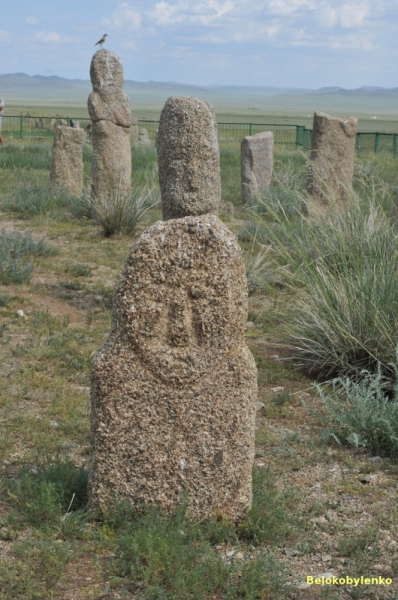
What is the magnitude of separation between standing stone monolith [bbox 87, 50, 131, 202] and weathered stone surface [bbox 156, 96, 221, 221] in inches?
160

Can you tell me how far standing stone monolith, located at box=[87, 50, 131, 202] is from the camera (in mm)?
11609

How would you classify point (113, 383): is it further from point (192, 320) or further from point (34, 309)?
point (34, 309)

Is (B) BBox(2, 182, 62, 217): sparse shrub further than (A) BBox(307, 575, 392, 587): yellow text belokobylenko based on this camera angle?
Yes

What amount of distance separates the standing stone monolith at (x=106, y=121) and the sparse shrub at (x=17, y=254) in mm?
2044

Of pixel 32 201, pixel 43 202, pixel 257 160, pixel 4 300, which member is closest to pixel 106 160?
pixel 43 202

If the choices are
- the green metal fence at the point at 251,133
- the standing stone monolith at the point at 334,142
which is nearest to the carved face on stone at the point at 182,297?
the standing stone monolith at the point at 334,142

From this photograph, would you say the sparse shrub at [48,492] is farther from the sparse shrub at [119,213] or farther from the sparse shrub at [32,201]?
the sparse shrub at [32,201]

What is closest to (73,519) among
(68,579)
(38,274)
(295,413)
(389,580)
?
(68,579)

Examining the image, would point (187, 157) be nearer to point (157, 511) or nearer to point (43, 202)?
point (157, 511)

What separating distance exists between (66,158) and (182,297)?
10695mm

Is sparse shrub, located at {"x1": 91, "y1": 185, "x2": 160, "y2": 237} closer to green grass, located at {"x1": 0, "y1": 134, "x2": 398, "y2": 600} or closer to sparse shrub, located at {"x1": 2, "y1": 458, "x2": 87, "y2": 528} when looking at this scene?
green grass, located at {"x1": 0, "y1": 134, "x2": 398, "y2": 600}

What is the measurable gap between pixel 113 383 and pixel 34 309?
13.4ft

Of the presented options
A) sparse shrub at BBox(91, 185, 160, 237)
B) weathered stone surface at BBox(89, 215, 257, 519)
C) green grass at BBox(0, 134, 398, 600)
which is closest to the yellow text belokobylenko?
green grass at BBox(0, 134, 398, 600)

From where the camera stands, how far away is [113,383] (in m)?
3.55
